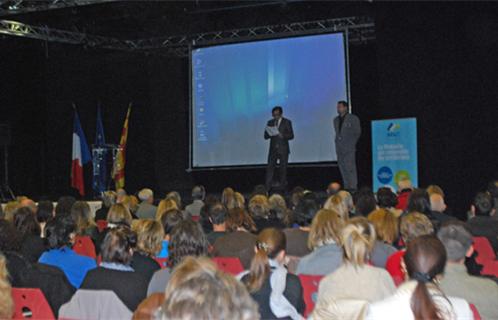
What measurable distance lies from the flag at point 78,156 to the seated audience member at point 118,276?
986 cm

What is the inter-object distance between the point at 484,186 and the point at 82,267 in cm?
698

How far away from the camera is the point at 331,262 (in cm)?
388

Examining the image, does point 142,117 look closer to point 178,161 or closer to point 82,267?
point 178,161

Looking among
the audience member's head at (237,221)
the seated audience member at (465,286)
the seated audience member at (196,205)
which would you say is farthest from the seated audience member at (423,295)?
the seated audience member at (196,205)

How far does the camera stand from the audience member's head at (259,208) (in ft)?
20.2

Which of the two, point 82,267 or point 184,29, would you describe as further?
point 184,29

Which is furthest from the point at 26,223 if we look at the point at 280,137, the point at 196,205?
the point at 280,137

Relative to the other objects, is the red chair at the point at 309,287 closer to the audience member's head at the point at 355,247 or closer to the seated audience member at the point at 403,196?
the audience member's head at the point at 355,247

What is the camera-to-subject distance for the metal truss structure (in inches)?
475

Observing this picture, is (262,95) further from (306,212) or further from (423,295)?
(423,295)

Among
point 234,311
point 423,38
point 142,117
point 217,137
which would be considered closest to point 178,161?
point 142,117

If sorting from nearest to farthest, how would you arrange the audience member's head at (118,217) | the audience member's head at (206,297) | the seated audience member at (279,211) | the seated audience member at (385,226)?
the audience member's head at (206,297) → the seated audience member at (385,226) → the audience member's head at (118,217) → the seated audience member at (279,211)

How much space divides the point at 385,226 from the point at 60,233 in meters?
2.16

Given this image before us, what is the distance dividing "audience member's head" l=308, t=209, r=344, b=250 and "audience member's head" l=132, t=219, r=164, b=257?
37.2 inches
